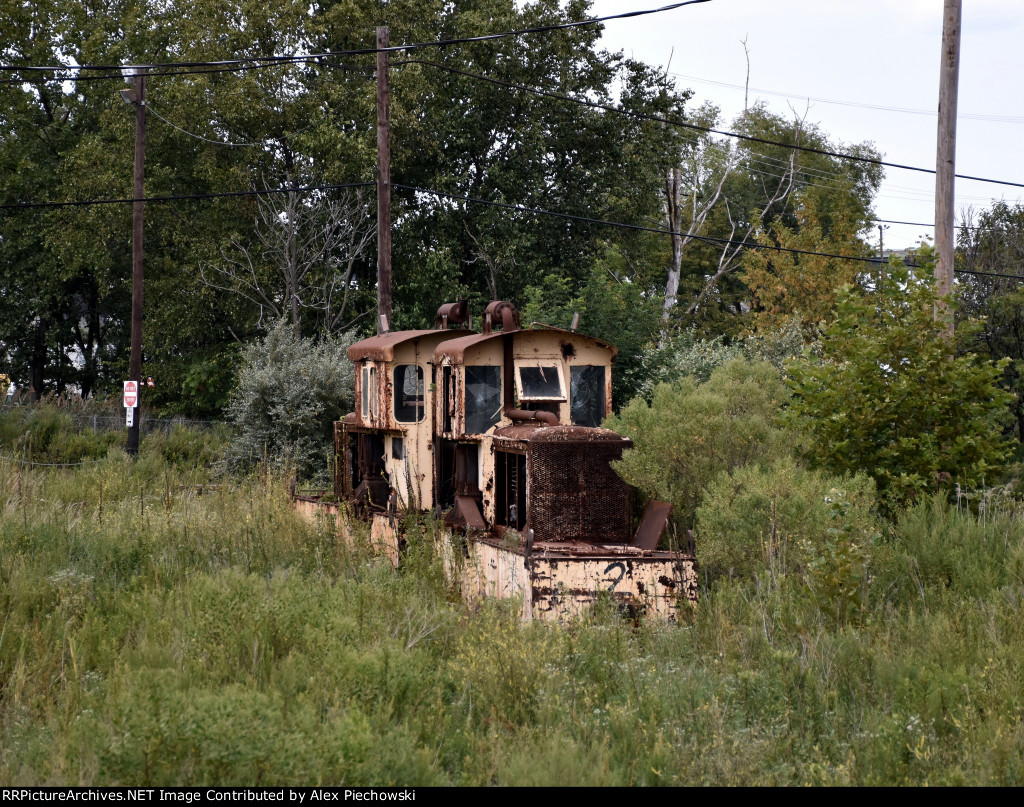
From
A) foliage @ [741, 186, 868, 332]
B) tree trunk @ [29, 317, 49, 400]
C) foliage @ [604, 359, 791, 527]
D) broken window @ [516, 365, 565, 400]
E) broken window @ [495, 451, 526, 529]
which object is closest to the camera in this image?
broken window @ [495, 451, 526, 529]

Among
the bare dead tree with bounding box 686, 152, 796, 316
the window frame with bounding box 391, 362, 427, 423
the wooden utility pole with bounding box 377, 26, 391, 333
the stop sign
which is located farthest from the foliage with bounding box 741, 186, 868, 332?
the window frame with bounding box 391, 362, 427, 423

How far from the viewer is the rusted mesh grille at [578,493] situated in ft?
29.8

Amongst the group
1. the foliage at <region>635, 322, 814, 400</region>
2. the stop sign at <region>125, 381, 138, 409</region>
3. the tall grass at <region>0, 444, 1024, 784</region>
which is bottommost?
the tall grass at <region>0, 444, 1024, 784</region>

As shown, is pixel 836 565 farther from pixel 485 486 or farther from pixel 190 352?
pixel 190 352

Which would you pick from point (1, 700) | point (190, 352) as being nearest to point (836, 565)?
point (1, 700)

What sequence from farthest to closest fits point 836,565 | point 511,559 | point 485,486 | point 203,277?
point 203,277, point 485,486, point 511,559, point 836,565

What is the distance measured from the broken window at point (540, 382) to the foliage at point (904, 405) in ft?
8.68

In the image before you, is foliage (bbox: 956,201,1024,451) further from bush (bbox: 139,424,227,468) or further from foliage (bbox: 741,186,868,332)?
bush (bbox: 139,424,227,468)

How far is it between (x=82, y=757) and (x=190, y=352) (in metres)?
27.6

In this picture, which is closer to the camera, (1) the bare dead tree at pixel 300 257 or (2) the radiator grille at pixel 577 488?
(2) the radiator grille at pixel 577 488

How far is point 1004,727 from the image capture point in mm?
5289

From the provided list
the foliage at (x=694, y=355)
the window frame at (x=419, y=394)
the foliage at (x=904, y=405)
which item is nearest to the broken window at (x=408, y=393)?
the window frame at (x=419, y=394)

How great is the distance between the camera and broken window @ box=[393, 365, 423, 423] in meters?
11.3

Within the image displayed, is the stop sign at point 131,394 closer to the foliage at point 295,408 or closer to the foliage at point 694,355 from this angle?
the foliage at point 295,408
